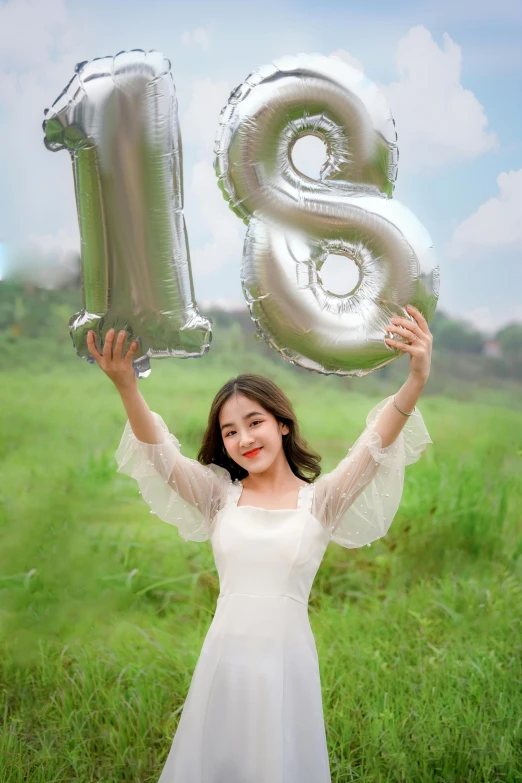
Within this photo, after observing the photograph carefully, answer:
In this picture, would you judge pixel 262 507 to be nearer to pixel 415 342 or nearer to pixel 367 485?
pixel 367 485

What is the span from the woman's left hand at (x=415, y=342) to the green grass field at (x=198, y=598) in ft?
4.05

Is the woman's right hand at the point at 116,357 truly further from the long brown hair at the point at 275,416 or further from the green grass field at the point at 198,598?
the green grass field at the point at 198,598

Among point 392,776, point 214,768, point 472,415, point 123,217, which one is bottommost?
point 392,776

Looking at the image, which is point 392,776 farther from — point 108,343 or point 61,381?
point 61,381

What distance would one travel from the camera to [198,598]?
104 inches

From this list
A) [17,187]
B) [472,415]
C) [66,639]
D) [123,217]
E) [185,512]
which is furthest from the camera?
[472,415]

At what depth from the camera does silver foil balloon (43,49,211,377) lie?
4.36 ft

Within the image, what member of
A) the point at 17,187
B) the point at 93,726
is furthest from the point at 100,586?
the point at 17,187

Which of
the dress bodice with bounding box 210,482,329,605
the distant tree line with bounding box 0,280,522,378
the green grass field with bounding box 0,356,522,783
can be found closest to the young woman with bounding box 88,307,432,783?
the dress bodice with bounding box 210,482,329,605

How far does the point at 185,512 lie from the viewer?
156cm

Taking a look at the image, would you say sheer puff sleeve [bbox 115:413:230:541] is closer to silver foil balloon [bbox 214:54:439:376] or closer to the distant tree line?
silver foil balloon [bbox 214:54:439:376]

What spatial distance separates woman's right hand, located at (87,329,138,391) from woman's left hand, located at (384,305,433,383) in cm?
44

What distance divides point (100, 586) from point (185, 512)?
1244 mm

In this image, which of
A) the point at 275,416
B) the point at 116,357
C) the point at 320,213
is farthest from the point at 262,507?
the point at 320,213
